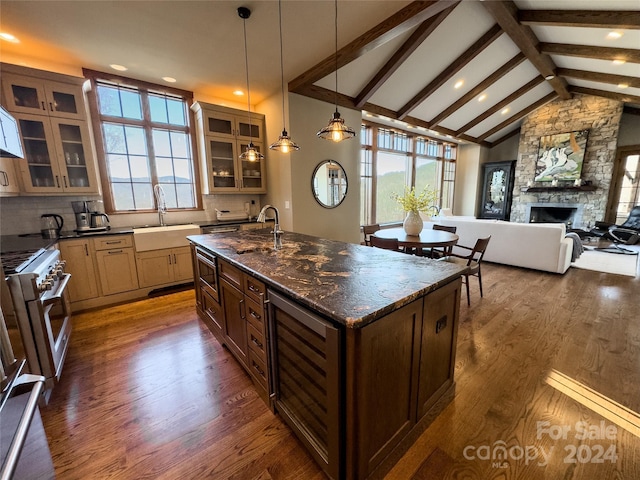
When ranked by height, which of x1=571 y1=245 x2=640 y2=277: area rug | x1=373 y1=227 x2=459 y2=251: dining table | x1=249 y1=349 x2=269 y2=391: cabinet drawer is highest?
x1=373 y1=227 x2=459 y2=251: dining table

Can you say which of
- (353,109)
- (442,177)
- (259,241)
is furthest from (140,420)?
(442,177)

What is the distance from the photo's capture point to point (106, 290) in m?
3.20

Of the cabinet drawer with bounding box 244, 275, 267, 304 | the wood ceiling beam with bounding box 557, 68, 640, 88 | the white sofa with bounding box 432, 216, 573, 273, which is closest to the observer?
the cabinet drawer with bounding box 244, 275, 267, 304

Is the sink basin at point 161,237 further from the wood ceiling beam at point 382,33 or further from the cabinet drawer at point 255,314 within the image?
the wood ceiling beam at point 382,33

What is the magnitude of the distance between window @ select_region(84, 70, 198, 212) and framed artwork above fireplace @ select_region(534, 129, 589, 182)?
9.14 metres

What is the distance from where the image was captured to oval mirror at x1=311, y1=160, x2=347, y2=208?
426cm

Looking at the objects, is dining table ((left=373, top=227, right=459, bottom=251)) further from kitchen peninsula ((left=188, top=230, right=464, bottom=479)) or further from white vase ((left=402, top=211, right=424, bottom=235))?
kitchen peninsula ((left=188, top=230, right=464, bottom=479))

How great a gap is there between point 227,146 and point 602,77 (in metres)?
7.40

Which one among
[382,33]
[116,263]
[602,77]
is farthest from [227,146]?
[602,77]

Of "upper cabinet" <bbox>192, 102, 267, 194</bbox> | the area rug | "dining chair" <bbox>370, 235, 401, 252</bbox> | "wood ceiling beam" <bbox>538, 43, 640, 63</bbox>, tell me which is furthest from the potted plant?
"wood ceiling beam" <bbox>538, 43, 640, 63</bbox>

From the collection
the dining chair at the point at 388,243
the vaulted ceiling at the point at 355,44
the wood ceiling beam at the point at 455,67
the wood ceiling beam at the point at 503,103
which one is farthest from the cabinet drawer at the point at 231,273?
the wood ceiling beam at the point at 503,103

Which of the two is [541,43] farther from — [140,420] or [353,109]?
[140,420]

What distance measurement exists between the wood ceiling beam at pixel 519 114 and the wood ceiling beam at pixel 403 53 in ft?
18.5

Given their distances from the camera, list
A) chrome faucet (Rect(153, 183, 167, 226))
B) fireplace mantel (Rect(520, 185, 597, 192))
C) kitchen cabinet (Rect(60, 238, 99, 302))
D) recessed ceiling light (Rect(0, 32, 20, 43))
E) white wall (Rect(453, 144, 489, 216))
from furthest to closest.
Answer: white wall (Rect(453, 144, 489, 216))
fireplace mantel (Rect(520, 185, 597, 192))
chrome faucet (Rect(153, 183, 167, 226))
kitchen cabinet (Rect(60, 238, 99, 302))
recessed ceiling light (Rect(0, 32, 20, 43))
